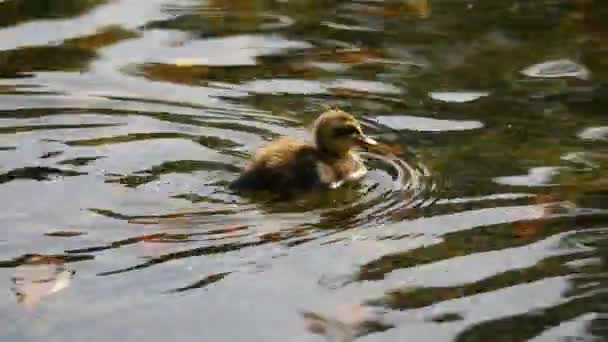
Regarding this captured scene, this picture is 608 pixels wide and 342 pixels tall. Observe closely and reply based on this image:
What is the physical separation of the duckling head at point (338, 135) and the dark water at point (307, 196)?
0.16 metres

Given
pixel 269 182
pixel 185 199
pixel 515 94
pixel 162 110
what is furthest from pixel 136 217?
pixel 515 94

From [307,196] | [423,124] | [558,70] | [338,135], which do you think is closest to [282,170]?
[307,196]

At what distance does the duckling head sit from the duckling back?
0.34 feet

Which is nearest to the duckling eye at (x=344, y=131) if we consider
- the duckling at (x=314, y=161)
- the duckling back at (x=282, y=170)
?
the duckling at (x=314, y=161)

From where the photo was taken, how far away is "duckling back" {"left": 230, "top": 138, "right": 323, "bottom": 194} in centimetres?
532

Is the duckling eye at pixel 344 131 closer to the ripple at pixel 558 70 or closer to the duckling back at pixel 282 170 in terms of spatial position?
the duckling back at pixel 282 170

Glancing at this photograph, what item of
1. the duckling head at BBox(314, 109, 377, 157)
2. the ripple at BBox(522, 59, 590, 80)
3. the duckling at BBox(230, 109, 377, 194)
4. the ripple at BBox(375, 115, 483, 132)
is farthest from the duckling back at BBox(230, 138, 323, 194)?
the ripple at BBox(522, 59, 590, 80)

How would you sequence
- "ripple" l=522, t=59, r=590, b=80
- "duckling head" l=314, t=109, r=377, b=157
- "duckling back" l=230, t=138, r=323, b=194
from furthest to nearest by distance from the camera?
"ripple" l=522, t=59, r=590, b=80 → "duckling head" l=314, t=109, r=377, b=157 → "duckling back" l=230, t=138, r=323, b=194

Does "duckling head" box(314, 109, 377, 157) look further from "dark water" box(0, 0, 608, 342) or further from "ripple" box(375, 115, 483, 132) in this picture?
"ripple" box(375, 115, 483, 132)

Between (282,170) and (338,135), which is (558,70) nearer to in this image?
(338,135)

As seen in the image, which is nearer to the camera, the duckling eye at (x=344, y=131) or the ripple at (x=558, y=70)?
the duckling eye at (x=344, y=131)

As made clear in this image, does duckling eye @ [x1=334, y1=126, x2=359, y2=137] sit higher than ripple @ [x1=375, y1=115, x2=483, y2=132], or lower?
higher

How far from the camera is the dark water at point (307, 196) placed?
168 inches

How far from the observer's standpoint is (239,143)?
5.91 meters
